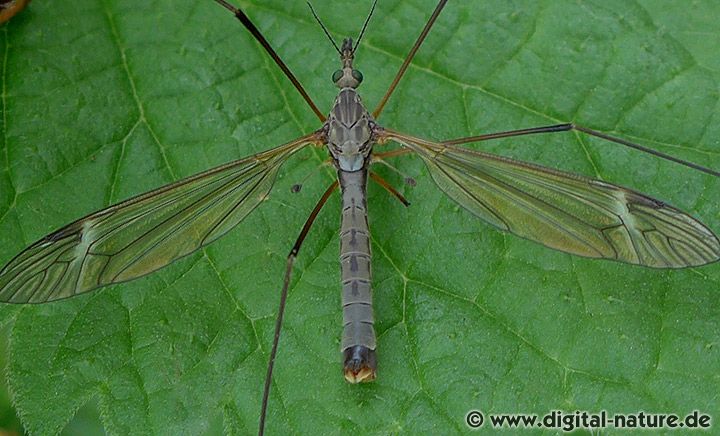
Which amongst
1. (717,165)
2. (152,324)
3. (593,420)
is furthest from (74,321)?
(717,165)

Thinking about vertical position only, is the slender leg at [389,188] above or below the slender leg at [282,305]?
above

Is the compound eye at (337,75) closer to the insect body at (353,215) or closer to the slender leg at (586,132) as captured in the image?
the insect body at (353,215)

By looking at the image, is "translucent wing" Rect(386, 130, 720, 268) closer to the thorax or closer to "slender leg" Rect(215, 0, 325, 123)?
the thorax

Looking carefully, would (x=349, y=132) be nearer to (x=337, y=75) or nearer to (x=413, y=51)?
(x=337, y=75)

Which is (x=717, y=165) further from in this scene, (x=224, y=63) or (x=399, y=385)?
(x=224, y=63)

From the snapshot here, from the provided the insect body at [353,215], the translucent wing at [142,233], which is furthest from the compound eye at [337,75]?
the translucent wing at [142,233]

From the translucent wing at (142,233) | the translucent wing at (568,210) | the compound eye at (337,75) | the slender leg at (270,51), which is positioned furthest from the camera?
the compound eye at (337,75)

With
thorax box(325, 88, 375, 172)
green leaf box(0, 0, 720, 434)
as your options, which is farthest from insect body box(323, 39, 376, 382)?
green leaf box(0, 0, 720, 434)
